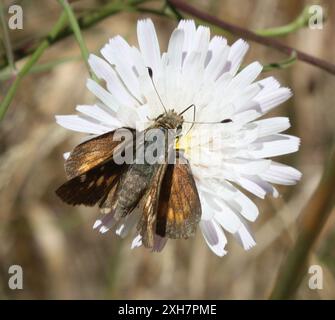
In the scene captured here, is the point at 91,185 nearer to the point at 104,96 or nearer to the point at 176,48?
the point at 104,96

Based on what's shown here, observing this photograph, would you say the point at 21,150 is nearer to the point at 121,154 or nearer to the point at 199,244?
the point at 121,154

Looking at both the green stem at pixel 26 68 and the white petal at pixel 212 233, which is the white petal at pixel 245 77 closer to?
the white petal at pixel 212 233

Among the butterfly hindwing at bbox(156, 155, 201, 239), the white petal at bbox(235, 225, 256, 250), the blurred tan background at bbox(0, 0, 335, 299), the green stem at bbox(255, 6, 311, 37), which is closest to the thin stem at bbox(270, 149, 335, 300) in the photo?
the butterfly hindwing at bbox(156, 155, 201, 239)

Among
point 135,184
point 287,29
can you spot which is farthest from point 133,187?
point 287,29

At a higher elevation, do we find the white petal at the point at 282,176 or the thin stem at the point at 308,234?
the white petal at the point at 282,176

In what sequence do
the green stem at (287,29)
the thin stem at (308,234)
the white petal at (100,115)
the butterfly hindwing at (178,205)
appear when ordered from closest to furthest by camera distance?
1. the thin stem at (308,234)
2. the butterfly hindwing at (178,205)
3. the white petal at (100,115)
4. the green stem at (287,29)

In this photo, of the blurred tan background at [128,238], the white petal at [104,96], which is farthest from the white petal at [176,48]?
the blurred tan background at [128,238]
